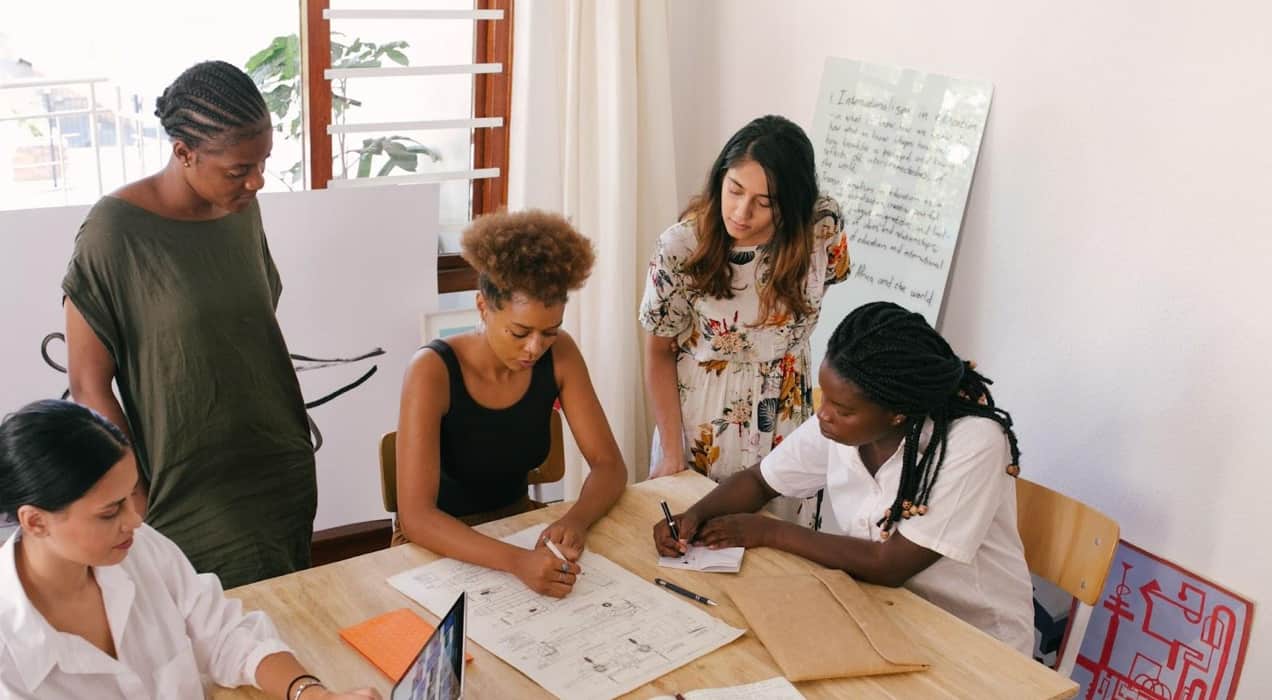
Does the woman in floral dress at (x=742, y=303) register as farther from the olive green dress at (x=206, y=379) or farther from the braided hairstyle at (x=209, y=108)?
the braided hairstyle at (x=209, y=108)

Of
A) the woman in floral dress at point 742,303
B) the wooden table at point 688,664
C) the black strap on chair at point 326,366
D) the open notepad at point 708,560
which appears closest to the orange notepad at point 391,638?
the wooden table at point 688,664

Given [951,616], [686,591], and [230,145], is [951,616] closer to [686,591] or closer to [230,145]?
[686,591]

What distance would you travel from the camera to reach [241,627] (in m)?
1.57

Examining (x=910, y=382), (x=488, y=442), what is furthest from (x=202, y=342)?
(x=910, y=382)

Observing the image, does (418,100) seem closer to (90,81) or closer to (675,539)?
(90,81)

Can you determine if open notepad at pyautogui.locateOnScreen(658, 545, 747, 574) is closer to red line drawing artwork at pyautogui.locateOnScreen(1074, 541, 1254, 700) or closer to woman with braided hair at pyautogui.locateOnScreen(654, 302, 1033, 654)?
woman with braided hair at pyautogui.locateOnScreen(654, 302, 1033, 654)

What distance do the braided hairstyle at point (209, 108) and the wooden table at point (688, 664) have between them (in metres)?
0.73

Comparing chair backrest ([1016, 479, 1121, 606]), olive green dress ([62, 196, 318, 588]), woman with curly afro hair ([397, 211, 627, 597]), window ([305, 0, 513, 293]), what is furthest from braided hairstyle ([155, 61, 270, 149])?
chair backrest ([1016, 479, 1121, 606])

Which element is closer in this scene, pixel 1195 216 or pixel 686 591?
pixel 686 591

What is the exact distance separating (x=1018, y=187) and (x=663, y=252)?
90cm

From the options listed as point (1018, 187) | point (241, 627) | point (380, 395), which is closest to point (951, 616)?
point (241, 627)

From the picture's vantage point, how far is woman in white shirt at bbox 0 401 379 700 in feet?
4.28

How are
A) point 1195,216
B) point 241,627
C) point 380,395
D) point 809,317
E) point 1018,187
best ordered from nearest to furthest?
point 241,627
point 1195,216
point 809,317
point 1018,187
point 380,395

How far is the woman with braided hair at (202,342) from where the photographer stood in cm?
186
